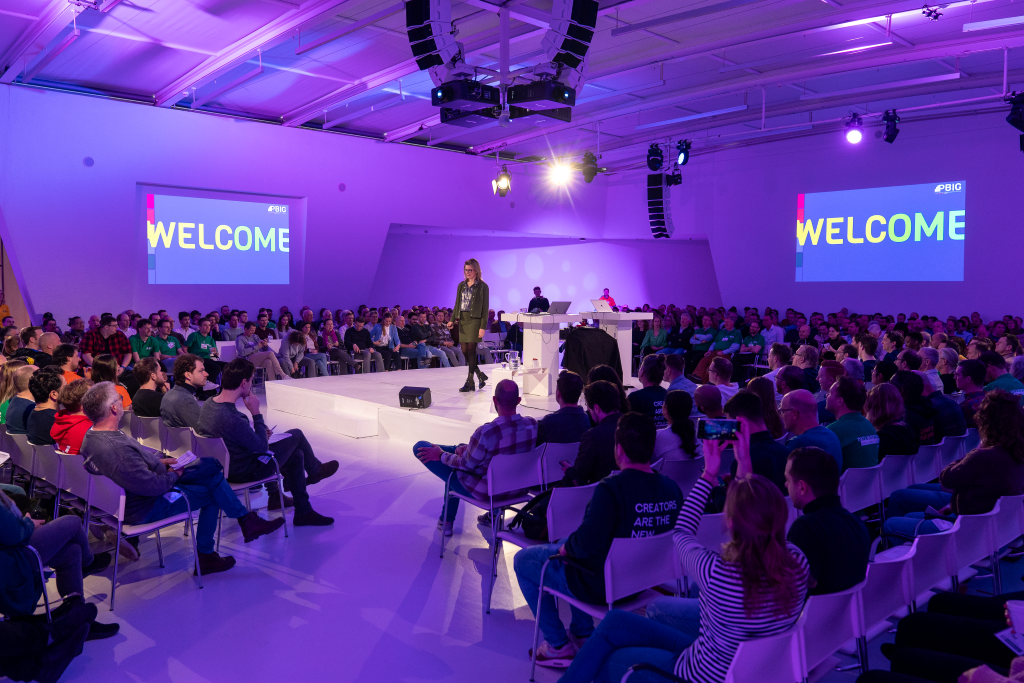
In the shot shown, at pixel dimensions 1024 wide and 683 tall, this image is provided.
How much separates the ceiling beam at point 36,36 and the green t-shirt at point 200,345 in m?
3.86

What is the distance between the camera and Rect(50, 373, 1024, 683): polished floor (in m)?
2.90

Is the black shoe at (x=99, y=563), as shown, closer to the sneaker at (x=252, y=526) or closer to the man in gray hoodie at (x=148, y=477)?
the man in gray hoodie at (x=148, y=477)

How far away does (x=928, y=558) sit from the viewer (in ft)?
8.50

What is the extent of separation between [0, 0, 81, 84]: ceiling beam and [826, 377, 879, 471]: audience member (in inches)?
312

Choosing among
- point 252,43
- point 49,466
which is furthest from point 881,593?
point 252,43

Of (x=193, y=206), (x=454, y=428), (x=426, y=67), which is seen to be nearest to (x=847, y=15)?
(x=426, y=67)

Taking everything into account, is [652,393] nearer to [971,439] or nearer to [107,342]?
[971,439]

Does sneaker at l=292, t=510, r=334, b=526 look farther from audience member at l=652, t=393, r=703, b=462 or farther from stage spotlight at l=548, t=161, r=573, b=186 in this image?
stage spotlight at l=548, t=161, r=573, b=186

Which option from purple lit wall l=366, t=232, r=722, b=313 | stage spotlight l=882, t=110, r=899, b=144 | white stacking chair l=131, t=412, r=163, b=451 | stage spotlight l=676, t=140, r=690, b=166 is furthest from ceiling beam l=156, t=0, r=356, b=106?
stage spotlight l=882, t=110, r=899, b=144

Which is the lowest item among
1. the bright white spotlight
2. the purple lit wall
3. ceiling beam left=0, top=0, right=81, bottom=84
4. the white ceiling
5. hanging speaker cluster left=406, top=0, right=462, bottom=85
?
the purple lit wall

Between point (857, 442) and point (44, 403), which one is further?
point (44, 403)

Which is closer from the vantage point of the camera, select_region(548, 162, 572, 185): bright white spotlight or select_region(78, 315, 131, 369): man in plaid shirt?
select_region(78, 315, 131, 369): man in plaid shirt

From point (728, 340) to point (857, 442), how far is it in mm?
7975

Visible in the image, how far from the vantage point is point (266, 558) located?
13.3 ft
